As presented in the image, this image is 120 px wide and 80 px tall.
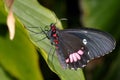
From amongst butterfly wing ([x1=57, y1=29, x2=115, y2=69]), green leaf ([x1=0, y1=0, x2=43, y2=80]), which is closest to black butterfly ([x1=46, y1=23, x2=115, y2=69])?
butterfly wing ([x1=57, y1=29, x2=115, y2=69])

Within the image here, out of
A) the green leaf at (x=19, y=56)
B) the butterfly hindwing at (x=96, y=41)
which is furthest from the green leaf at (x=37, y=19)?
the butterfly hindwing at (x=96, y=41)

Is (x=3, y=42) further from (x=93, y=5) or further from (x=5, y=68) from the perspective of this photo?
(x=93, y=5)

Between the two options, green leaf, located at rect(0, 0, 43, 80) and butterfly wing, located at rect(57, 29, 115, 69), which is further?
butterfly wing, located at rect(57, 29, 115, 69)

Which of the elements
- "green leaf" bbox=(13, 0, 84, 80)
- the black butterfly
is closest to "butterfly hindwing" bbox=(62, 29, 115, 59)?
the black butterfly

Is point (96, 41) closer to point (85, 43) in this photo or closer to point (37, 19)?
point (85, 43)

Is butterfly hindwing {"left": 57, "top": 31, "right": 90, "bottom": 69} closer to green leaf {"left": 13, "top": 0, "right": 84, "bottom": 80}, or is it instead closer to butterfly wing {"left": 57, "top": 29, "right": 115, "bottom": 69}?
butterfly wing {"left": 57, "top": 29, "right": 115, "bottom": 69}

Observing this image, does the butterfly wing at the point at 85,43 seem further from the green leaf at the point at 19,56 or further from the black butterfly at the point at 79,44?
the green leaf at the point at 19,56

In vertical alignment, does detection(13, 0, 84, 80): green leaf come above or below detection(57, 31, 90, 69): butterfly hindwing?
above

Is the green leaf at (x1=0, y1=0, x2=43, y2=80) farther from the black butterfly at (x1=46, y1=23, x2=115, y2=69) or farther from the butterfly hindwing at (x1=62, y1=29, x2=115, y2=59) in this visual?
the butterfly hindwing at (x1=62, y1=29, x2=115, y2=59)
